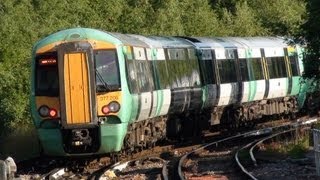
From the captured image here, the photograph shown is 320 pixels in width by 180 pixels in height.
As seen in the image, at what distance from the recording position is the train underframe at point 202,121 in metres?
19.1

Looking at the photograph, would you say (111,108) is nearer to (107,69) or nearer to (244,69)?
(107,69)

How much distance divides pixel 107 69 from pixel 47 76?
128 centimetres

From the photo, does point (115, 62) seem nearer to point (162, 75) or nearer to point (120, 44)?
point (120, 44)

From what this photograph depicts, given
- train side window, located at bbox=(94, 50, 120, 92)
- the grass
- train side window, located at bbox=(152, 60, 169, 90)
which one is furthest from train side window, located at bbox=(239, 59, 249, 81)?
train side window, located at bbox=(94, 50, 120, 92)

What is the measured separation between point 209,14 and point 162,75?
31.7 m

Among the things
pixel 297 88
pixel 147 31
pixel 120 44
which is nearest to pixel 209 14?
pixel 147 31

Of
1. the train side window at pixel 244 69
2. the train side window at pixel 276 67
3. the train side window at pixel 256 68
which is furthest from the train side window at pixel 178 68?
the train side window at pixel 276 67

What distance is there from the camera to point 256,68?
28062 mm

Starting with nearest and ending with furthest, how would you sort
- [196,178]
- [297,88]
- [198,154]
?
[196,178] < [198,154] < [297,88]

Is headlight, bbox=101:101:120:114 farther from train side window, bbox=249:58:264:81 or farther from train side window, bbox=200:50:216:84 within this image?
train side window, bbox=249:58:264:81

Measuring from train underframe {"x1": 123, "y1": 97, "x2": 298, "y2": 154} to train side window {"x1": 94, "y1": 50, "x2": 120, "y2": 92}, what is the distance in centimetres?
163

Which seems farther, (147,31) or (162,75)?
(147,31)

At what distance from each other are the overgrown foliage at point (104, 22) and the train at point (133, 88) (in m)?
2.13

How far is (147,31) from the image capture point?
40844mm
